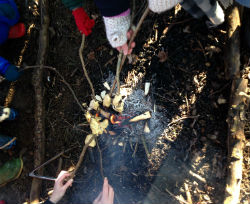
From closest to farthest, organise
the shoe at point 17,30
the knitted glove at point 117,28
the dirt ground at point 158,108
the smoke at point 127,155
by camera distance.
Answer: the knitted glove at point 117,28 < the dirt ground at point 158,108 < the smoke at point 127,155 < the shoe at point 17,30

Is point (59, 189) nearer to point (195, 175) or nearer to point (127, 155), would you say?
point (127, 155)

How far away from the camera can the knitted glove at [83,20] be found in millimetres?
1742

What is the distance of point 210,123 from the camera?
1.70 m

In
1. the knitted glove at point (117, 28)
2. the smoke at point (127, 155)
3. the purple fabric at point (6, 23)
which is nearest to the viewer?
the knitted glove at point (117, 28)

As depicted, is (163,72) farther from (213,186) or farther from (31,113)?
(31,113)

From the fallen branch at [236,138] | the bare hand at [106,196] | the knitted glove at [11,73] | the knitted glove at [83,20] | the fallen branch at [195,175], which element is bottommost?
the bare hand at [106,196]

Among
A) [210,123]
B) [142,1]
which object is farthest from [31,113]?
[210,123]

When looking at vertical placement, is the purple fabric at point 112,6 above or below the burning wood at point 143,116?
above

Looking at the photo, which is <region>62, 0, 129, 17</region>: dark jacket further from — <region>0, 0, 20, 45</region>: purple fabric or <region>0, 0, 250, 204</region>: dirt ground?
<region>0, 0, 20, 45</region>: purple fabric

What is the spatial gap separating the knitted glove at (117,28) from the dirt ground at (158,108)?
1.37 feet

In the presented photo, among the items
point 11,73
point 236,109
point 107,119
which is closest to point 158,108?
point 107,119

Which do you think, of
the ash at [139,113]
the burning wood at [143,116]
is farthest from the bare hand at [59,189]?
the burning wood at [143,116]

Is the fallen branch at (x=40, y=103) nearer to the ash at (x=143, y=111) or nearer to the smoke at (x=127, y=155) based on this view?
the smoke at (x=127, y=155)

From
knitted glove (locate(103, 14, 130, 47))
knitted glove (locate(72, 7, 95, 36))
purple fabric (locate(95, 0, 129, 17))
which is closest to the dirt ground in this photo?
knitted glove (locate(72, 7, 95, 36))
